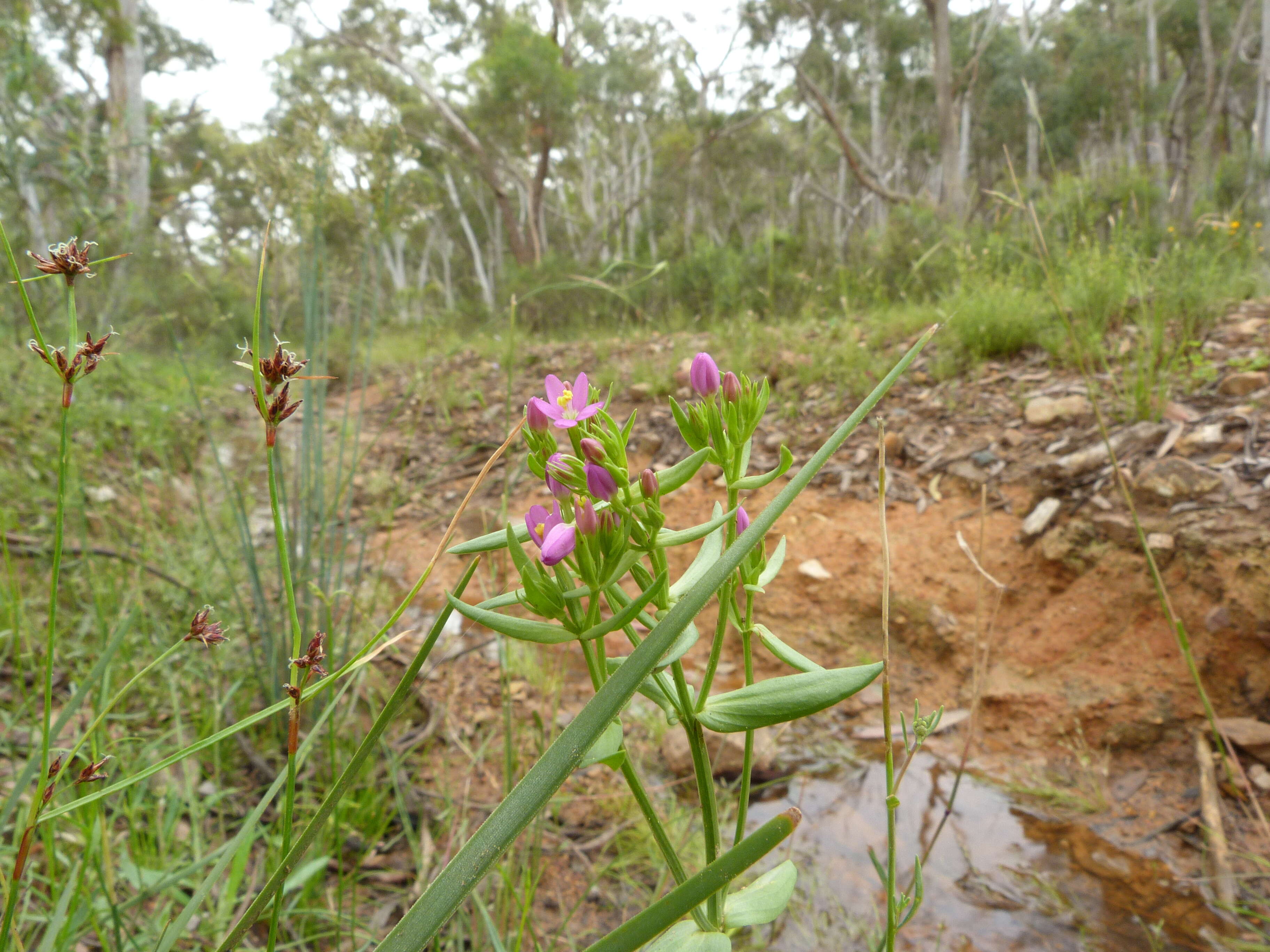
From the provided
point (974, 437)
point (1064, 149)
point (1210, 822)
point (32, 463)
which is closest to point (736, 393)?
point (1210, 822)

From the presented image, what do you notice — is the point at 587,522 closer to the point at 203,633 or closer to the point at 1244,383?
the point at 203,633

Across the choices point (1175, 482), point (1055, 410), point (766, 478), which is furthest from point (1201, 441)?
point (766, 478)

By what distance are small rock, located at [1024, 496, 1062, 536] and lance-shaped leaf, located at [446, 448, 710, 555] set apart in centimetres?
A: 213

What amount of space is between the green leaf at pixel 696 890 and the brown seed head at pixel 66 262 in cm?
56

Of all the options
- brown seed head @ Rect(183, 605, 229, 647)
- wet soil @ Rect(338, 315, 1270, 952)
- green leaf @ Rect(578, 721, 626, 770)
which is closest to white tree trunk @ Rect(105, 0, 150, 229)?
wet soil @ Rect(338, 315, 1270, 952)

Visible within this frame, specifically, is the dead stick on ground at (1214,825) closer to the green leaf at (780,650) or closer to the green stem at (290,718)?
the green leaf at (780,650)

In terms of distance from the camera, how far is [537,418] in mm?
626

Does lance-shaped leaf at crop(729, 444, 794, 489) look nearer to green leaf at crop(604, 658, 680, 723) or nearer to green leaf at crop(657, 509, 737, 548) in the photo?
green leaf at crop(657, 509, 737, 548)

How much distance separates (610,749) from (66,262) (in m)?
0.55

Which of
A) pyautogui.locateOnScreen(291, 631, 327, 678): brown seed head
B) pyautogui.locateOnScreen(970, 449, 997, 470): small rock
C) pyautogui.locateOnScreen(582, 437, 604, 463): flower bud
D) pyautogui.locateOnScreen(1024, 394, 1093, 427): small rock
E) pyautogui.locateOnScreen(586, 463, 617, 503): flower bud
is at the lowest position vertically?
pyautogui.locateOnScreen(970, 449, 997, 470): small rock

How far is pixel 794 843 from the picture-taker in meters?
1.66

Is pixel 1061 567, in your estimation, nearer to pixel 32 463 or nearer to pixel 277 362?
pixel 277 362

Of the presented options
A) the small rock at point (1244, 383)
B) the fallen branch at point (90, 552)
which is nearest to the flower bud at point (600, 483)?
the fallen branch at point (90, 552)

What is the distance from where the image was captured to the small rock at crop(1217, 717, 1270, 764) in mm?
1626
